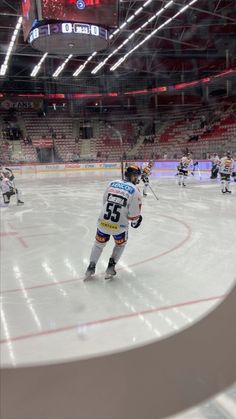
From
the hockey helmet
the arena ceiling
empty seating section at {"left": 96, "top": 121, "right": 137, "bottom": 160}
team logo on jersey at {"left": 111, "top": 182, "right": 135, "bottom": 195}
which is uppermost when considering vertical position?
the arena ceiling

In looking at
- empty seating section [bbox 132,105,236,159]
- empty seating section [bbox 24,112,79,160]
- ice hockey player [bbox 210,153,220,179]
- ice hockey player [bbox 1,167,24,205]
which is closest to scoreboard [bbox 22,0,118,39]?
empty seating section [bbox 24,112,79,160]

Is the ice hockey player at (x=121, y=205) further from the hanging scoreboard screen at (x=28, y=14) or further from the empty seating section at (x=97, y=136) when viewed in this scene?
the hanging scoreboard screen at (x=28, y=14)

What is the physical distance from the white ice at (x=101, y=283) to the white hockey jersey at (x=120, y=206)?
448 mm

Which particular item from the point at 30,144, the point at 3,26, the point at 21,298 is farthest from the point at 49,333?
the point at 3,26

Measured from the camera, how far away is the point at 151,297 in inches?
99.7

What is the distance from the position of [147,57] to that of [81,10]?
4.20 ft

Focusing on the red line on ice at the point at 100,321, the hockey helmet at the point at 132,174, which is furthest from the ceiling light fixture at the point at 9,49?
the red line on ice at the point at 100,321

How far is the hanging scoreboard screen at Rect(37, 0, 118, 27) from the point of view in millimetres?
5602

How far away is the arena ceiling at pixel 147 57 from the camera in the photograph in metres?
5.09

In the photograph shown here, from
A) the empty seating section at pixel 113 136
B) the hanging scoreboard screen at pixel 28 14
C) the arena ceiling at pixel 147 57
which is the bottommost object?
the empty seating section at pixel 113 136

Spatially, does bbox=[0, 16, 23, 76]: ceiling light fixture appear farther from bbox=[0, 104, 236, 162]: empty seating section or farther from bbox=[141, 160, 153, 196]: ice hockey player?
bbox=[141, 160, 153, 196]: ice hockey player

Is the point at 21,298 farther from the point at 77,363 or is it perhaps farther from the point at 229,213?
the point at 229,213

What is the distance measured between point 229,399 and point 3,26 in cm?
854

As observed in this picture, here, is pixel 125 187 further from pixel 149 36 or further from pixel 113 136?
pixel 149 36
